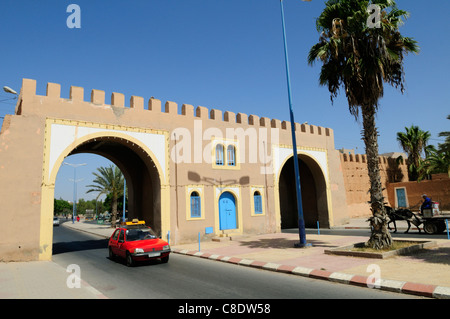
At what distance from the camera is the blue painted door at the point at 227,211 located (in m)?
20.3

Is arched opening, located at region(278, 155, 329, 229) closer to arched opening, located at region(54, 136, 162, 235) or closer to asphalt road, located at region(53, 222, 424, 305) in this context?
arched opening, located at region(54, 136, 162, 235)

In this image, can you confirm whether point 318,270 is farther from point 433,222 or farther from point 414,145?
point 414,145

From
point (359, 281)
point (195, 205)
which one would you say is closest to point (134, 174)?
point (195, 205)

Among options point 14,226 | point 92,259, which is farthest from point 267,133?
point 14,226

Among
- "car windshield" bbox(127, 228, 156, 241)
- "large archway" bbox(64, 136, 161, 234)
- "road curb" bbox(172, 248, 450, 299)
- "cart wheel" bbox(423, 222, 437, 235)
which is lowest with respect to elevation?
"road curb" bbox(172, 248, 450, 299)

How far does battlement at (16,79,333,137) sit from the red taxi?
23.5 feet

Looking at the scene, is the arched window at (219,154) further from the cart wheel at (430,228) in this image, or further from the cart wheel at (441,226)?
the cart wheel at (441,226)

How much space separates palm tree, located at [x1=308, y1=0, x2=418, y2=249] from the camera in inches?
470

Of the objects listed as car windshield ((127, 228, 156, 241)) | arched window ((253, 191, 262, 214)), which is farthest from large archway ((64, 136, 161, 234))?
A: arched window ((253, 191, 262, 214))

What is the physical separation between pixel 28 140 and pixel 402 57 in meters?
16.9

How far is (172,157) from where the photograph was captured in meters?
18.5

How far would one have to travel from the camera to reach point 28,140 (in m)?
13.9
